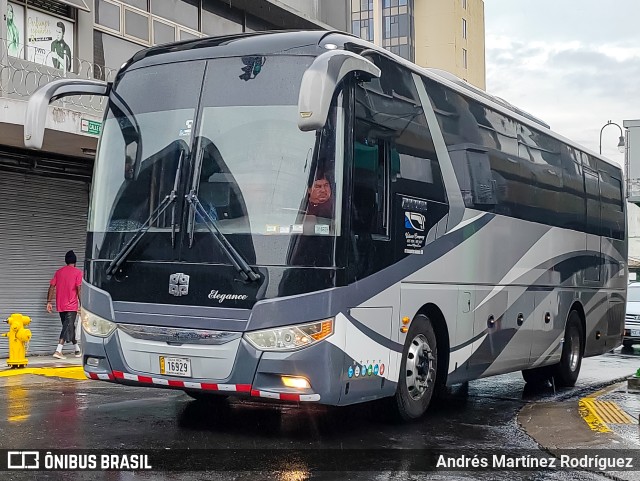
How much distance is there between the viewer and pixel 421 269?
352 inches

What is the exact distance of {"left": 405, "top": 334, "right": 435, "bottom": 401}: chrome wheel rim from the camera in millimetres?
8828

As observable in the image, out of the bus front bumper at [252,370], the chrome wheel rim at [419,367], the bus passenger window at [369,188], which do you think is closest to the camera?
the bus front bumper at [252,370]

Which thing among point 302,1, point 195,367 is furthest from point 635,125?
point 195,367

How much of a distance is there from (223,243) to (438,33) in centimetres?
7308

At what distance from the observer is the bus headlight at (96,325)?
316 inches

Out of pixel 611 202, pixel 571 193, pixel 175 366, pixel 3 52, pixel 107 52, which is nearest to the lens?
pixel 175 366

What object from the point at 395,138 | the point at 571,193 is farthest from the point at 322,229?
the point at 571,193

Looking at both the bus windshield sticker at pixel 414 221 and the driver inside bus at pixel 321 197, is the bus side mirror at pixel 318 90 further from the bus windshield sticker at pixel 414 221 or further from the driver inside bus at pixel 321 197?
the bus windshield sticker at pixel 414 221

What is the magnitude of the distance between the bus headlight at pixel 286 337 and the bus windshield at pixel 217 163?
1.77ft

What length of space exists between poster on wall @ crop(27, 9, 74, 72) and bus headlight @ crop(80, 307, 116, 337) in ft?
29.9

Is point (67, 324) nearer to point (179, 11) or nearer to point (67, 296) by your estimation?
point (67, 296)

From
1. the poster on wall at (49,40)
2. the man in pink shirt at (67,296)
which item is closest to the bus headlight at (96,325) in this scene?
the man in pink shirt at (67,296)

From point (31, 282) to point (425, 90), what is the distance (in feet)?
31.7

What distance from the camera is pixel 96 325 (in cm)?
814
